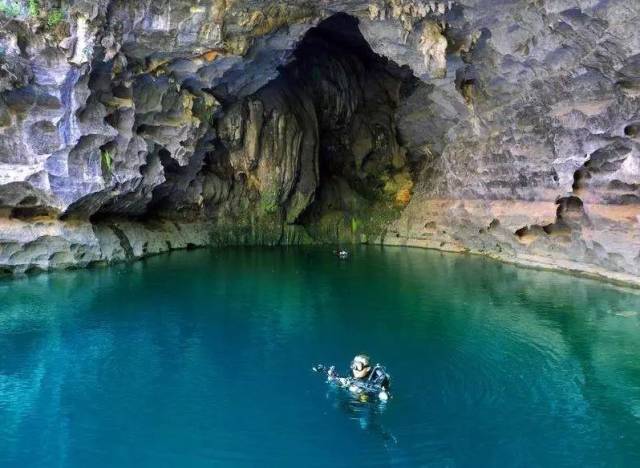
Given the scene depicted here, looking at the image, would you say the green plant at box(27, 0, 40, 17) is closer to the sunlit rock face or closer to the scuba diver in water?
the sunlit rock face

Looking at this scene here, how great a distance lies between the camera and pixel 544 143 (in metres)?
21.1

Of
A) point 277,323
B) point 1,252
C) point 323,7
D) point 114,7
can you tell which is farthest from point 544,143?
point 1,252

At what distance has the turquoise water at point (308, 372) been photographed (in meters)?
7.52

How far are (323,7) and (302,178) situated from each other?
36.7 ft

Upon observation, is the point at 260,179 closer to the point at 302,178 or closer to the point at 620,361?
the point at 302,178

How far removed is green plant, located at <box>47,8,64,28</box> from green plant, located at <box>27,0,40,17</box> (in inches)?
13.0

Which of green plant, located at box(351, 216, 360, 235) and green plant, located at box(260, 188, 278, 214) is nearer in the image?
green plant, located at box(260, 188, 278, 214)

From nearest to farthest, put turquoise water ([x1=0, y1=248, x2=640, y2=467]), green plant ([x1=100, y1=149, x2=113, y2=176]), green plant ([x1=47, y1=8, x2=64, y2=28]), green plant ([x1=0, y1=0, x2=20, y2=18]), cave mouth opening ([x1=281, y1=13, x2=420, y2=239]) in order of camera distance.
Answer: turquoise water ([x1=0, y1=248, x2=640, y2=467]), green plant ([x1=0, y1=0, x2=20, y2=18]), green plant ([x1=47, y1=8, x2=64, y2=28]), green plant ([x1=100, y1=149, x2=113, y2=176]), cave mouth opening ([x1=281, y1=13, x2=420, y2=239])

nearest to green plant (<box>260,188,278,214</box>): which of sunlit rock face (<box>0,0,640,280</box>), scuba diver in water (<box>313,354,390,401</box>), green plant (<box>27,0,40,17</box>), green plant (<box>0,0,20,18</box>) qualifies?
sunlit rock face (<box>0,0,640,280</box>)

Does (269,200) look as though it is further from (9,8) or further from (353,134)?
(9,8)

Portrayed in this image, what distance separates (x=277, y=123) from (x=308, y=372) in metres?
19.5

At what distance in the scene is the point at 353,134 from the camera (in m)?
32.8

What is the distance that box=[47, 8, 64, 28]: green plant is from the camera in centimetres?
1702

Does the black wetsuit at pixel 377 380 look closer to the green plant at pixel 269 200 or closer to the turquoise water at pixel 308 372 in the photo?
the turquoise water at pixel 308 372
